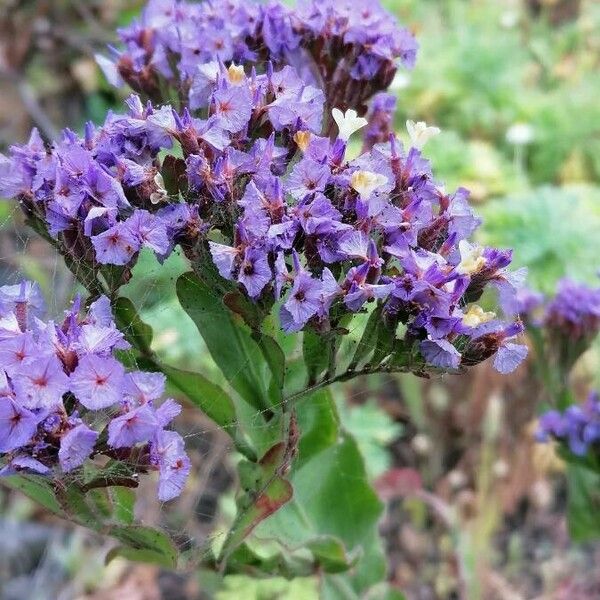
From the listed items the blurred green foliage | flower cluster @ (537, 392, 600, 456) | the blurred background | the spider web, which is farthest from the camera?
the blurred green foliage

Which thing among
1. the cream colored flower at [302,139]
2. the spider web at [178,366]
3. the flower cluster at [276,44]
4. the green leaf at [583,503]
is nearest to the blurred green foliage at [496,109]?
the spider web at [178,366]

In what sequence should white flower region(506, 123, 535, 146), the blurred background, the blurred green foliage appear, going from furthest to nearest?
1. the blurred green foliage
2. white flower region(506, 123, 535, 146)
3. the blurred background

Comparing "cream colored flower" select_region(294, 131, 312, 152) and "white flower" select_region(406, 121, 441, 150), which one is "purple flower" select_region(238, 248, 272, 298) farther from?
"white flower" select_region(406, 121, 441, 150)

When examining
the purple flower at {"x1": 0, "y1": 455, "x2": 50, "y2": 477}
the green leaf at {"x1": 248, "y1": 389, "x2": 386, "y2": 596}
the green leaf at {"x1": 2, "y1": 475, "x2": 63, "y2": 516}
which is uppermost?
the purple flower at {"x1": 0, "y1": 455, "x2": 50, "y2": 477}

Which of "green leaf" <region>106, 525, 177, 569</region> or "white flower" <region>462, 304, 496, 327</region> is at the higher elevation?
"white flower" <region>462, 304, 496, 327</region>

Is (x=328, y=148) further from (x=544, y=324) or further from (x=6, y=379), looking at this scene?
(x=544, y=324)

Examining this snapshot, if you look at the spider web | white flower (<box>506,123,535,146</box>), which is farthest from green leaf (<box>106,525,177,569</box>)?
white flower (<box>506,123,535,146</box>)

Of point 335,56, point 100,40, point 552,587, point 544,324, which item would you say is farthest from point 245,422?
point 100,40

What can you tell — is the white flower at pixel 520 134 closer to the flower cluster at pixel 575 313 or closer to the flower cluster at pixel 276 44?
the flower cluster at pixel 575 313
